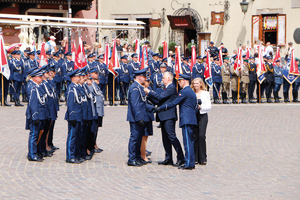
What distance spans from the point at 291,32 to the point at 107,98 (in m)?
14.7

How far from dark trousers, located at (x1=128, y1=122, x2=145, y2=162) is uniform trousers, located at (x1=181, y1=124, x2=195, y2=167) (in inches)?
33.9

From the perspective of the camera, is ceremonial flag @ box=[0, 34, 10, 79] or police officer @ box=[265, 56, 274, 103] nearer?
ceremonial flag @ box=[0, 34, 10, 79]

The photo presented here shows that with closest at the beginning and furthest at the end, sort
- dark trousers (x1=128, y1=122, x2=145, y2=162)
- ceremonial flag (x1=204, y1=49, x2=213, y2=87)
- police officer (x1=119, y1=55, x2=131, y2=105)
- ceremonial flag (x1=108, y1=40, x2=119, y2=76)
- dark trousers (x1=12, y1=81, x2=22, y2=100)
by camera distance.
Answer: dark trousers (x1=128, y1=122, x2=145, y2=162) < dark trousers (x1=12, y1=81, x2=22, y2=100) < police officer (x1=119, y1=55, x2=131, y2=105) < ceremonial flag (x1=108, y1=40, x2=119, y2=76) < ceremonial flag (x1=204, y1=49, x2=213, y2=87)

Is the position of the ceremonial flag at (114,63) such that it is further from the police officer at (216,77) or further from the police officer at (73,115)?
the police officer at (73,115)

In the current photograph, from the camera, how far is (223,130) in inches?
564

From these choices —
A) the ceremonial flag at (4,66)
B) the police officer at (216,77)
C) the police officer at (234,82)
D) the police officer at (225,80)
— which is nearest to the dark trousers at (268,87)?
the police officer at (234,82)

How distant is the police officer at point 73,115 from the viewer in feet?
33.3

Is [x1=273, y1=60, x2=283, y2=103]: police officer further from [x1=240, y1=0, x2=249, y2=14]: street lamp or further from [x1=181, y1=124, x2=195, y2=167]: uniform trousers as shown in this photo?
[x1=181, y1=124, x2=195, y2=167]: uniform trousers

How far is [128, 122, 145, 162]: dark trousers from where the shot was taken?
397 inches

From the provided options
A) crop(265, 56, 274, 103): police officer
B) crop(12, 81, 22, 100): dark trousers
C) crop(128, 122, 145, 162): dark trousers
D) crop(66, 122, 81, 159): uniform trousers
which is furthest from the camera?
crop(265, 56, 274, 103): police officer

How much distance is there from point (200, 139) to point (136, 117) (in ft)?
4.19

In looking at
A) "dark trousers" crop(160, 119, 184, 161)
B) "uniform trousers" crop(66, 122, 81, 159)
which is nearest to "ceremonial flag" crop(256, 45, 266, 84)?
"dark trousers" crop(160, 119, 184, 161)

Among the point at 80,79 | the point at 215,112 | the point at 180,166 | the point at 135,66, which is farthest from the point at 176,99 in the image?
the point at 135,66

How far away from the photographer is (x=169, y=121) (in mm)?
10164
